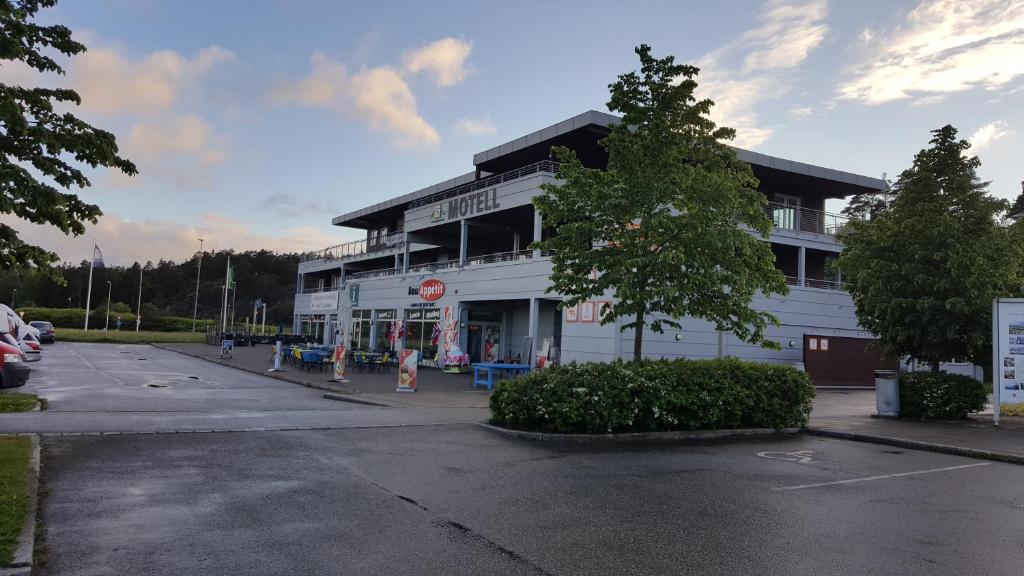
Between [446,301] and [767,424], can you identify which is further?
[446,301]

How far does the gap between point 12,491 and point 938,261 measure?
60.7 ft

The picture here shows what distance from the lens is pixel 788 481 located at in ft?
28.6

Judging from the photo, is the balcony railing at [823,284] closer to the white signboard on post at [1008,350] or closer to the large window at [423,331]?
the large window at [423,331]

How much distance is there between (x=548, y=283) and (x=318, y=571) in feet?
77.6

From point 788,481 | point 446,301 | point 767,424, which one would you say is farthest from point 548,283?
point 788,481

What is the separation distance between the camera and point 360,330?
43781 mm

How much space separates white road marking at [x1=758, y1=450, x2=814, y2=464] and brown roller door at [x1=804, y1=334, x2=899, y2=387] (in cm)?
2014

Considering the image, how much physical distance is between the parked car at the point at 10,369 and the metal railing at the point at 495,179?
19894 mm

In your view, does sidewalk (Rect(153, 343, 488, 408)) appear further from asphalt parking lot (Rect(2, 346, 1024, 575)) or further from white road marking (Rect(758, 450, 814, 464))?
white road marking (Rect(758, 450, 814, 464))

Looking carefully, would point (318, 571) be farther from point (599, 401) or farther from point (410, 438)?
point (599, 401)

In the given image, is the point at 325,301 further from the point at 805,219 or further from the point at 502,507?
the point at 502,507

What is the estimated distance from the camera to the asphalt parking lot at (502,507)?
5207 mm

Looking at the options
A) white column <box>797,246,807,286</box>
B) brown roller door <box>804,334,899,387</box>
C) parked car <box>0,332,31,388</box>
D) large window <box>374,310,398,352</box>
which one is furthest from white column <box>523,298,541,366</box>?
parked car <box>0,332,31,388</box>

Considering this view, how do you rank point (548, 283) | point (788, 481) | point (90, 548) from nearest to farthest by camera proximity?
point (90, 548), point (788, 481), point (548, 283)
